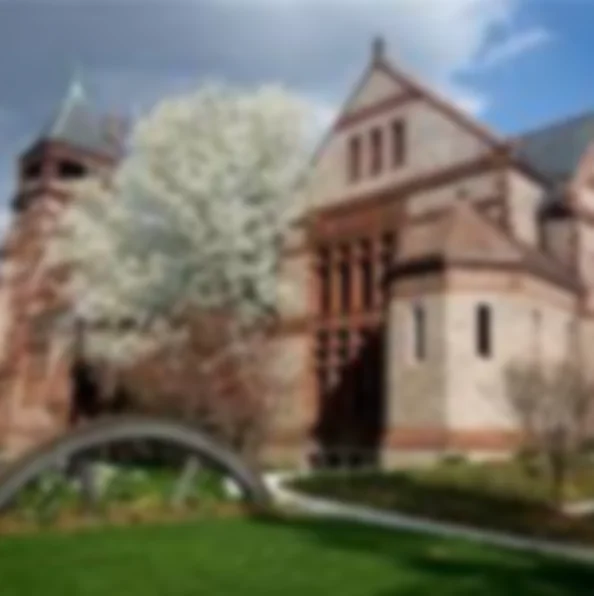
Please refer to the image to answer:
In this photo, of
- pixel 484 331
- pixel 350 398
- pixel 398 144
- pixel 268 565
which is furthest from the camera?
pixel 350 398

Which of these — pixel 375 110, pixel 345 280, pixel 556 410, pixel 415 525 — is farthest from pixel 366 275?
pixel 415 525

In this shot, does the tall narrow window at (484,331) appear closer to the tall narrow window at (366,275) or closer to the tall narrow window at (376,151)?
the tall narrow window at (366,275)

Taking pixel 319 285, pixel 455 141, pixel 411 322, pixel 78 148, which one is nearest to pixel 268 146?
pixel 319 285

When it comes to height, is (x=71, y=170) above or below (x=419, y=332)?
above

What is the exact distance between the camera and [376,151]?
28203mm

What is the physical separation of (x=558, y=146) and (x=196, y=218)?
10.8 meters

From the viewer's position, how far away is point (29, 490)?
48.6 ft

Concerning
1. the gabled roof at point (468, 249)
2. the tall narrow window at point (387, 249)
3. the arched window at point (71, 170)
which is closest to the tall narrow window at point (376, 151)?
the tall narrow window at point (387, 249)

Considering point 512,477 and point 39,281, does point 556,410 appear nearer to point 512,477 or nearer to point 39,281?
point 512,477

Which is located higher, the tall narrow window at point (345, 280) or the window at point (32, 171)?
the window at point (32, 171)

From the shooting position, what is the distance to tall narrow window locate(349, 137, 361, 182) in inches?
1122

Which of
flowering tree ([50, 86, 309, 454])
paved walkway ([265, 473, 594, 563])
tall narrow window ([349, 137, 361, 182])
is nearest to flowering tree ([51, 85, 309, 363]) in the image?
flowering tree ([50, 86, 309, 454])

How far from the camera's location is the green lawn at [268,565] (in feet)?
26.4

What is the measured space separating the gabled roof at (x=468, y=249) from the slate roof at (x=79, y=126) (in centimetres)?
2212
